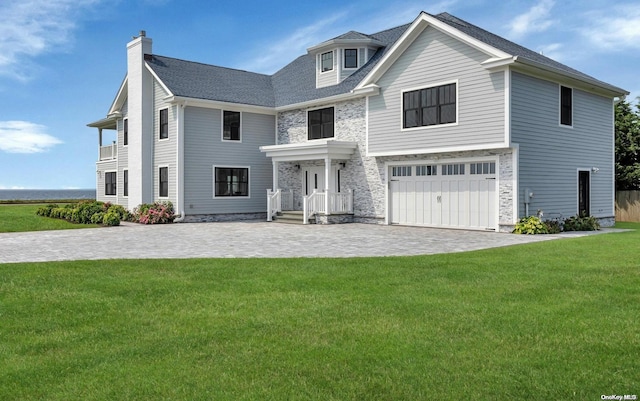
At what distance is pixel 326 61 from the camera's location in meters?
24.5

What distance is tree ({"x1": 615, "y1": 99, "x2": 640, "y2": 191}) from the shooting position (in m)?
24.8

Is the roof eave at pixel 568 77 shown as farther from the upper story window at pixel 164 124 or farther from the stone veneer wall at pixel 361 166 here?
the upper story window at pixel 164 124

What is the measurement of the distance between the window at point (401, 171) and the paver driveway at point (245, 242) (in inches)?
95.3

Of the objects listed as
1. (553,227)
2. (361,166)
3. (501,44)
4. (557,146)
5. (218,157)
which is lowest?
(553,227)

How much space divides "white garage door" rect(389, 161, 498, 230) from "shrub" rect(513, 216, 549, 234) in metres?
0.87

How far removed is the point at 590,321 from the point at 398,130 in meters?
14.5

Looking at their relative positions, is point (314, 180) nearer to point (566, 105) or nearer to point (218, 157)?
point (218, 157)

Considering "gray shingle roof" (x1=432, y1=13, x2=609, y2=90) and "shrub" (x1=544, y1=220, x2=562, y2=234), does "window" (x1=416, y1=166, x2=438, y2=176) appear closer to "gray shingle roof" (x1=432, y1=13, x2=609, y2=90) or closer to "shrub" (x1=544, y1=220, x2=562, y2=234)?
"shrub" (x1=544, y1=220, x2=562, y2=234)

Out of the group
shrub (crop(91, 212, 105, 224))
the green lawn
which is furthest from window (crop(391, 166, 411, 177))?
shrub (crop(91, 212, 105, 224))

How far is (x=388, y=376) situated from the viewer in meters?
4.37

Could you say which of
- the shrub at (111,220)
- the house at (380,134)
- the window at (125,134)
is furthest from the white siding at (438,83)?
the window at (125,134)

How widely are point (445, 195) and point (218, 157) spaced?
10.7 m

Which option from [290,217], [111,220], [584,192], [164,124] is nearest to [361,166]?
[290,217]

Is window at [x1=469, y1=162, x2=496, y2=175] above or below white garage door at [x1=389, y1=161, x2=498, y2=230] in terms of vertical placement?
above
